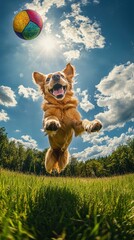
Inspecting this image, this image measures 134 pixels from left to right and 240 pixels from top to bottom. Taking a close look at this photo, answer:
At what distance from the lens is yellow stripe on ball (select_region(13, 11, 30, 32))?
24.9 feet

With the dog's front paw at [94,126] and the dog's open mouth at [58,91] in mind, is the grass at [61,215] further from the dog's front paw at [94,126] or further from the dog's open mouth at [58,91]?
the dog's open mouth at [58,91]

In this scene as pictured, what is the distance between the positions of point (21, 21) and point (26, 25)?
0.59 feet

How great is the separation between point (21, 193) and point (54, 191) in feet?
1.95

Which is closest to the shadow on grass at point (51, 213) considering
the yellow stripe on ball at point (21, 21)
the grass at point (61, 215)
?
the grass at point (61, 215)

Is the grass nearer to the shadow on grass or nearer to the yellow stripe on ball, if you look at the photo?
the shadow on grass

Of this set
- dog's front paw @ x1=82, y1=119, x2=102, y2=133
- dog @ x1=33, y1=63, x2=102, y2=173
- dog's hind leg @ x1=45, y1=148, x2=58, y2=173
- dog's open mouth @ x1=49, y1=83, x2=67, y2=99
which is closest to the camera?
dog's front paw @ x1=82, y1=119, x2=102, y2=133

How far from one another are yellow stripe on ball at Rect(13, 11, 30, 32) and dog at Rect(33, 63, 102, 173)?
4.83 feet

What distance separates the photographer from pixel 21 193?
3629mm

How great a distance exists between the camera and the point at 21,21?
7633mm

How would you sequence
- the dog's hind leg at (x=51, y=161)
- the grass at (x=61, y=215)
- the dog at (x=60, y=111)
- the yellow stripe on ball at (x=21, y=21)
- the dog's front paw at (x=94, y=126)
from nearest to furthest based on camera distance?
the grass at (x=61, y=215), the dog's front paw at (x=94, y=126), the dog at (x=60, y=111), the dog's hind leg at (x=51, y=161), the yellow stripe on ball at (x=21, y=21)

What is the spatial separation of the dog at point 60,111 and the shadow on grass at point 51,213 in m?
2.09

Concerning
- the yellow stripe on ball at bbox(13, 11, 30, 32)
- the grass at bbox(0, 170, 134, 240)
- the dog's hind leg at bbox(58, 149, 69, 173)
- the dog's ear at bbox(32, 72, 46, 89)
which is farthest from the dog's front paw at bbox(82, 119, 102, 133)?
the yellow stripe on ball at bbox(13, 11, 30, 32)

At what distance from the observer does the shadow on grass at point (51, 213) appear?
2914 millimetres

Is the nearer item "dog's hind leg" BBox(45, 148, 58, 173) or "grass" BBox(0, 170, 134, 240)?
"grass" BBox(0, 170, 134, 240)
